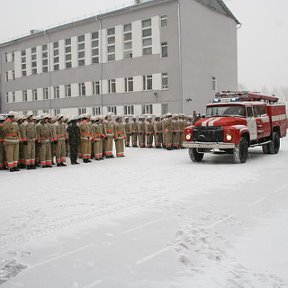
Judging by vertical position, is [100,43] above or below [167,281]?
above

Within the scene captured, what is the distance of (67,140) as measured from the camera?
16250mm

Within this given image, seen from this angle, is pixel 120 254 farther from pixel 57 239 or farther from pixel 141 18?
pixel 141 18

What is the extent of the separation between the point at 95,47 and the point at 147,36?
21.0 feet

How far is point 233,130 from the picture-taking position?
45.5 ft

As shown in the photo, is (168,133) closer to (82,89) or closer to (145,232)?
(145,232)

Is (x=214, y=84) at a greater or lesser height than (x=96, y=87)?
lesser

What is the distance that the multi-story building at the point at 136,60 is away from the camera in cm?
3366

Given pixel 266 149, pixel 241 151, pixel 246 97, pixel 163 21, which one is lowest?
pixel 266 149

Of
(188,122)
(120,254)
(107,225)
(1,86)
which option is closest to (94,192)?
(107,225)

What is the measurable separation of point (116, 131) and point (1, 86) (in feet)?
126

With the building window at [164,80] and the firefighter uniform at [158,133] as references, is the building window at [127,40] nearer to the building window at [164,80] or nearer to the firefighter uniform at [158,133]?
the building window at [164,80]

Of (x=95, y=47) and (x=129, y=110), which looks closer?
(x=129, y=110)

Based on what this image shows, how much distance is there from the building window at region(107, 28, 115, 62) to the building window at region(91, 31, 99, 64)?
1426 mm

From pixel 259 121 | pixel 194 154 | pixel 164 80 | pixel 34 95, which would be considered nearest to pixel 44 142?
pixel 194 154
